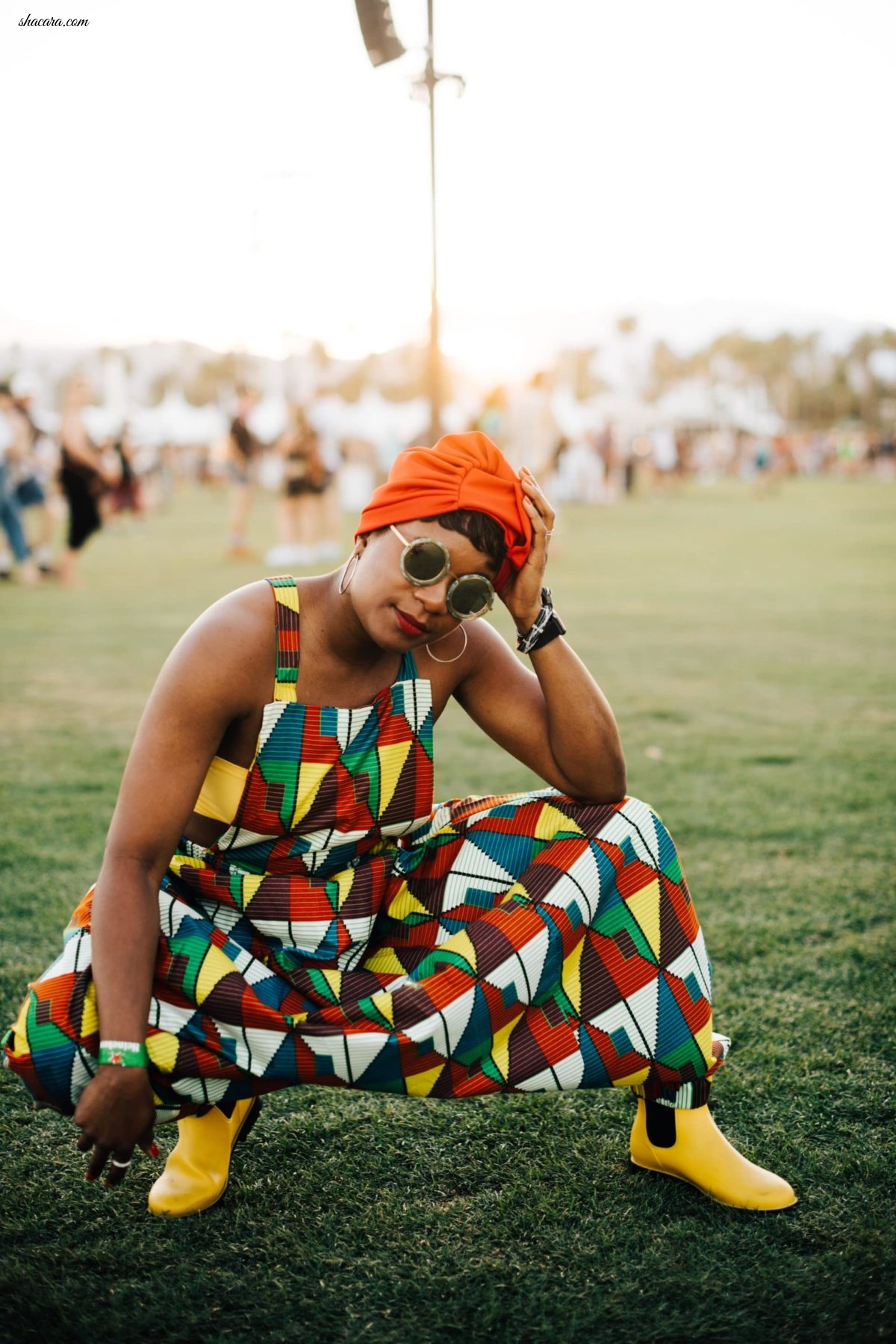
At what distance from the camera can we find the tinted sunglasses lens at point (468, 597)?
237 centimetres

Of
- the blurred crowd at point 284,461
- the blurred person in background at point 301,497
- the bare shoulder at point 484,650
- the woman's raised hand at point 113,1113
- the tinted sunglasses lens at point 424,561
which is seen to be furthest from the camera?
the blurred person in background at point 301,497

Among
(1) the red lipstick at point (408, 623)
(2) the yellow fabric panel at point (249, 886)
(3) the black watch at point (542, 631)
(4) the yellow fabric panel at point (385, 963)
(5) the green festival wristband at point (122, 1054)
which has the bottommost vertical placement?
(5) the green festival wristband at point (122, 1054)

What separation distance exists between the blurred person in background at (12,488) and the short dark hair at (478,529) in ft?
37.5

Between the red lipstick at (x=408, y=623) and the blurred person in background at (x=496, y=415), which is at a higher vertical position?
the blurred person in background at (x=496, y=415)

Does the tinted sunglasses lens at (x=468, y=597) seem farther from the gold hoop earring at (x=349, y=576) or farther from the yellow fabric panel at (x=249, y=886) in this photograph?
the yellow fabric panel at (x=249, y=886)

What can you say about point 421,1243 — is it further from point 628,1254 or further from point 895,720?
point 895,720

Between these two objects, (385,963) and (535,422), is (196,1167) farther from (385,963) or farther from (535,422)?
(535,422)

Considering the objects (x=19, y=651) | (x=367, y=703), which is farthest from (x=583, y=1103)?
(x=19, y=651)

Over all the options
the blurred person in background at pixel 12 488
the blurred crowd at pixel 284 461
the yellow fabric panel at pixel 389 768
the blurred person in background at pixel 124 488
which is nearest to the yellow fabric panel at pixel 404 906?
the yellow fabric panel at pixel 389 768

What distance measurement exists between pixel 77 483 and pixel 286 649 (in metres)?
11.3

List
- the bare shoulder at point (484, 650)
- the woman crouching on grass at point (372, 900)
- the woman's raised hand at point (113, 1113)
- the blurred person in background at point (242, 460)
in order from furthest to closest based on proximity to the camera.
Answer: the blurred person in background at point (242, 460) → the bare shoulder at point (484, 650) → the woman crouching on grass at point (372, 900) → the woman's raised hand at point (113, 1113)

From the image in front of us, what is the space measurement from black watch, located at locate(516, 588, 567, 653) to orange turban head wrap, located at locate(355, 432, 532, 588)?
190mm

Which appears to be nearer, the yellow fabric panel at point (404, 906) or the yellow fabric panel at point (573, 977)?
the yellow fabric panel at point (573, 977)

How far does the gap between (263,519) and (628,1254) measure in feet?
71.3
